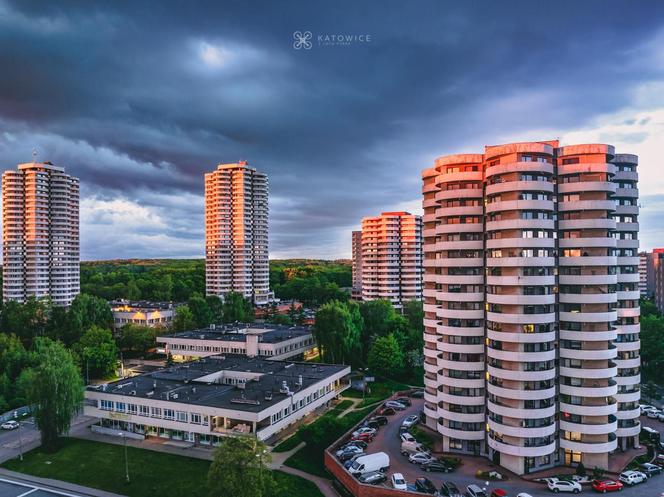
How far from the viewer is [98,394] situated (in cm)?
7256

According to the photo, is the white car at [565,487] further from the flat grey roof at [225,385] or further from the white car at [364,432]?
the flat grey roof at [225,385]

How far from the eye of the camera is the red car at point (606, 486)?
52.1 metres

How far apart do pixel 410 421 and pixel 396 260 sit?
108 m

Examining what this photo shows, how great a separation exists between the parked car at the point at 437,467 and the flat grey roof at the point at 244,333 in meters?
56.5

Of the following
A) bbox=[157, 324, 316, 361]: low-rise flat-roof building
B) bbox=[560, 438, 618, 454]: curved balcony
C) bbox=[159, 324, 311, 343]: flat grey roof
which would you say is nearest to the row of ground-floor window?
bbox=[157, 324, 316, 361]: low-rise flat-roof building

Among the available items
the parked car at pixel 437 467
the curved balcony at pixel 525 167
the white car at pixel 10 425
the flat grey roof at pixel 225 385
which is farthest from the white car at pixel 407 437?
the white car at pixel 10 425

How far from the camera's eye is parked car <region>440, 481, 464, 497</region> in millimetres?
50194

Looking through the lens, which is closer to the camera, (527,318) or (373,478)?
(373,478)

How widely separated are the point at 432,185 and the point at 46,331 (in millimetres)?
112946

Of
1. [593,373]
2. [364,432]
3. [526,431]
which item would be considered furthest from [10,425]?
[593,373]

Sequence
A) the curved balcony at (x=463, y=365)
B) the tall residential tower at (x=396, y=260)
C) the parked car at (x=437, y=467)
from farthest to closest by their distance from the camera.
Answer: the tall residential tower at (x=396, y=260) < the curved balcony at (x=463, y=365) < the parked car at (x=437, y=467)

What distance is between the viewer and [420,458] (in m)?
59.4

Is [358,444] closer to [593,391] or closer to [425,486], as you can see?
[425,486]

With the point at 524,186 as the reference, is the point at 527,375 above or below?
below
